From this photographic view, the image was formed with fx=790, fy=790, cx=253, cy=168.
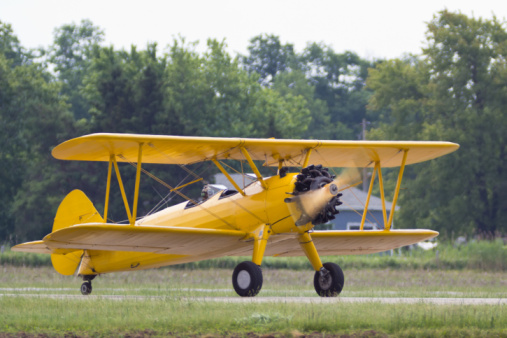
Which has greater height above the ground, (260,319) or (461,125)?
(461,125)

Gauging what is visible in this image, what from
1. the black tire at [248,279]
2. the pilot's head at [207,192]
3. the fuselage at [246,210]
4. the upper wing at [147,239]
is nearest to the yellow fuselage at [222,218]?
the fuselage at [246,210]

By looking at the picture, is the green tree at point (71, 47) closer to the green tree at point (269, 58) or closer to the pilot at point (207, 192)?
the green tree at point (269, 58)

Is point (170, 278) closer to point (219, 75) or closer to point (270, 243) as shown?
point (270, 243)

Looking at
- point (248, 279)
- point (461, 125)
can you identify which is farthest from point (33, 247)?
point (461, 125)

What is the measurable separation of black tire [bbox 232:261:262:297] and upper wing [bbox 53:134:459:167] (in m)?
2.38

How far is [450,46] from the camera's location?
4934 centimetres

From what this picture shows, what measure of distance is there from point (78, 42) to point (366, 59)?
36383mm

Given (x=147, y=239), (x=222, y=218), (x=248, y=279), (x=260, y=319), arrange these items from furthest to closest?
1. (x=222, y=218)
2. (x=147, y=239)
3. (x=248, y=279)
4. (x=260, y=319)

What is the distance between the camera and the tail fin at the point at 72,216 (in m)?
18.1

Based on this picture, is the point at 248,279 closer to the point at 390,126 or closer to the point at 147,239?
the point at 147,239

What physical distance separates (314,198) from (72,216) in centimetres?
667

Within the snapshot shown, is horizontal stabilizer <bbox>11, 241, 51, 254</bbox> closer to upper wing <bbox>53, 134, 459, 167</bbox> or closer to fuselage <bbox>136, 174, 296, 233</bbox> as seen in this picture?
upper wing <bbox>53, 134, 459, 167</bbox>

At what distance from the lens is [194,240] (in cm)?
1507

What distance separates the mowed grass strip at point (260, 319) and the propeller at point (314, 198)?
212cm
